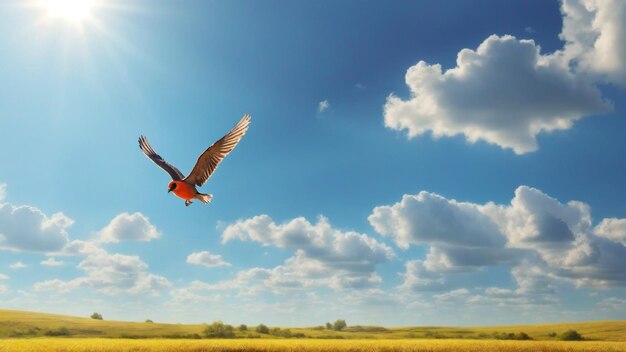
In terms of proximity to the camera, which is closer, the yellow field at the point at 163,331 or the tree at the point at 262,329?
the yellow field at the point at 163,331

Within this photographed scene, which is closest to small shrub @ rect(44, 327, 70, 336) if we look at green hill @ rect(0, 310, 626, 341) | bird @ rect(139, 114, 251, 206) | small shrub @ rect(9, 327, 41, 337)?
green hill @ rect(0, 310, 626, 341)

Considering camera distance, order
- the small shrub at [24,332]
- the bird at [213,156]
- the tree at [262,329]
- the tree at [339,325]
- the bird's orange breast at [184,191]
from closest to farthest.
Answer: the bird's orange breast at [184,191] → the bird at [213,156] → the small shrub at [24,332] → the tree at [262,329] → the tree at [339,325]

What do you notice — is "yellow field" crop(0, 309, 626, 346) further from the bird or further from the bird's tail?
the bird's tail

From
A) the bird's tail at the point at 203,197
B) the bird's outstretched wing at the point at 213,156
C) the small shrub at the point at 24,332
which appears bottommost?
the small shrub at the point at 24,332

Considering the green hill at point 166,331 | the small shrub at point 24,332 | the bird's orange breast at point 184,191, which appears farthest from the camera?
the green hill at point 166,331

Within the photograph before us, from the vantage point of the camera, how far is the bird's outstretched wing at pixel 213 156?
1661 cm

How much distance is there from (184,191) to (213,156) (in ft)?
7.49

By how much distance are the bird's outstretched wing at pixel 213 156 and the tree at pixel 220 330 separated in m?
50.2

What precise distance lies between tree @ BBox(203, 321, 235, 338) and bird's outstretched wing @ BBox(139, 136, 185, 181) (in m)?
47.0

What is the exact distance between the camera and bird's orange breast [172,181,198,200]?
48.0 feet

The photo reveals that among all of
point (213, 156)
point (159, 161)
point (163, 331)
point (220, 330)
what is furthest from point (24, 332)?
point (213, 156)

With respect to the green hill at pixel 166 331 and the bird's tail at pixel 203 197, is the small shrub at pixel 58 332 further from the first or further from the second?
the bird's tail at pixel 203 197

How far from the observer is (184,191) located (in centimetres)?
1485

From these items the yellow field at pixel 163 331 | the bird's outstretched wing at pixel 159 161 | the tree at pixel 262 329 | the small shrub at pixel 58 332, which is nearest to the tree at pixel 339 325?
the yellow field at pixel 163 331
